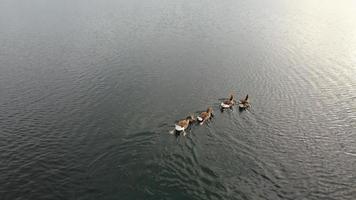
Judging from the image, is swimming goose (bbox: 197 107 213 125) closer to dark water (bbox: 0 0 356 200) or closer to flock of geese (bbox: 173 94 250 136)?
flock of geese (bbox: 173 94 250 136)

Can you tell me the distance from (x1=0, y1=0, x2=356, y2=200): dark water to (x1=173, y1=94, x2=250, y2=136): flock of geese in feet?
3.48

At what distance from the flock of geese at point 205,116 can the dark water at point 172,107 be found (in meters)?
1.06

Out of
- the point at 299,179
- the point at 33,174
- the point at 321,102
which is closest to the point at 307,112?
the point at 321,102

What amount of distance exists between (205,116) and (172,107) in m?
5.65

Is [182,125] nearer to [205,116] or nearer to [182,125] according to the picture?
[182,125]

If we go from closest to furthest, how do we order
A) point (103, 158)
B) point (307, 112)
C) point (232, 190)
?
point (232, 190)
point (103, 158)
point (307, 112)

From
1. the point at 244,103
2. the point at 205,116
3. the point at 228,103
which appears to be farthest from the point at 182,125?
the point at 244,103

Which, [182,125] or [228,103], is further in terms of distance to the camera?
[228,103]

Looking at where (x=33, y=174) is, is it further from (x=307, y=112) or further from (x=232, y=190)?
(x=307, y=112)

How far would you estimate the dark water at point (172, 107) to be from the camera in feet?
96.4

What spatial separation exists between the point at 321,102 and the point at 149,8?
208 ft

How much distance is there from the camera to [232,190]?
92.9 ft

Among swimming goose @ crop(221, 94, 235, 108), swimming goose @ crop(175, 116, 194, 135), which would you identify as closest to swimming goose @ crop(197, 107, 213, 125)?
swimming goose @ crop(175, 116, 194, 135)

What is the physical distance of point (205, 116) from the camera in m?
38.3
